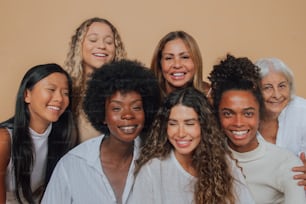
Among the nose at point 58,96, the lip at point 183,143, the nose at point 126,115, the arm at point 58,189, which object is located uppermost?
the nose at point 58,96

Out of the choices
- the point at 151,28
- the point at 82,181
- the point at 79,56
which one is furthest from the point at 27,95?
the point at 151,28

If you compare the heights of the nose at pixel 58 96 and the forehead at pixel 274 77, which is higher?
the forehead at pixel 274 77

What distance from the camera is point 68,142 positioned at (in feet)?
3.72

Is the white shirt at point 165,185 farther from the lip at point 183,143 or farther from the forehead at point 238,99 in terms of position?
the forehead at point 238,99

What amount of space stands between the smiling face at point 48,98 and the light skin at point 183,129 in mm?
298

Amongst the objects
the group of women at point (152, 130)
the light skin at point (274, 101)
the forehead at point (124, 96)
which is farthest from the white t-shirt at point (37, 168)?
the light skin at point (274, 101)

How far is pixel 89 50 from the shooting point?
1.11 meters

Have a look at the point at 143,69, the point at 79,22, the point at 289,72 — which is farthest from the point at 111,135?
the point at 289,72

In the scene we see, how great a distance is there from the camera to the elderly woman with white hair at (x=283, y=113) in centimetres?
114

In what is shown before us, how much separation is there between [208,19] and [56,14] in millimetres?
428

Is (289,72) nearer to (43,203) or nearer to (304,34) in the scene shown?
(304,34)

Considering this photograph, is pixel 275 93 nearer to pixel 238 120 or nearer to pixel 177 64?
pixel 238 120

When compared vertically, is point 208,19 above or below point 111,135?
above

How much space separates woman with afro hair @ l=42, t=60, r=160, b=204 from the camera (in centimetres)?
106
